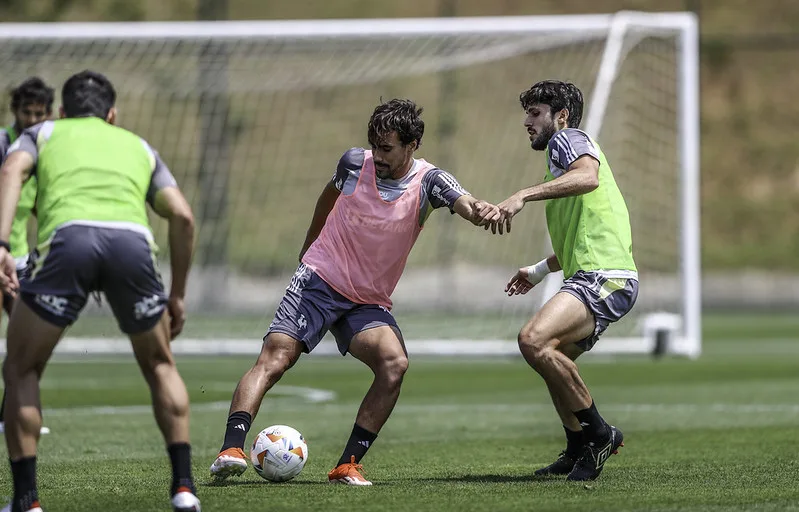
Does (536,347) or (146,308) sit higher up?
(146,308)

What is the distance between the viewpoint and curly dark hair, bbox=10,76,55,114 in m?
11.0

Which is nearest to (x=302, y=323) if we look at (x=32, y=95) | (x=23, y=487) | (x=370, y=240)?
(x=370, y=240)

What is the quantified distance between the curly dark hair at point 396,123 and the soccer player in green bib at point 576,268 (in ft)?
2.43

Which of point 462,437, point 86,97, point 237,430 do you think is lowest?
point 462,437

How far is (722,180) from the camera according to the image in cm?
4725

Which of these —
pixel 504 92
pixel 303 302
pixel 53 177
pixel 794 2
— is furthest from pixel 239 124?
pixel 794 2

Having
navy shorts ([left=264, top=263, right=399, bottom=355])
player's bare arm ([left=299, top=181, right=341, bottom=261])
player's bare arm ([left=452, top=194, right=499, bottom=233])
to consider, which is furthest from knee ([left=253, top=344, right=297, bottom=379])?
player's bare arm ([left=452, top=194, right=499, bottom=233])

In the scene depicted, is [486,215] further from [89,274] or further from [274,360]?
[89,274]

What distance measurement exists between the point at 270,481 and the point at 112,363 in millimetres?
13078

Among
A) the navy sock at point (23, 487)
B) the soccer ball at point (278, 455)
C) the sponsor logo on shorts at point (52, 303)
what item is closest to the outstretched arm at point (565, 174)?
the soccer ball at point (278, 455)

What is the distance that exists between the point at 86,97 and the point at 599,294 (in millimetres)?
3249

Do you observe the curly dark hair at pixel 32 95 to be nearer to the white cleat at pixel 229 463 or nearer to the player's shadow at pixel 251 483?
the player's shadow at pixel 251 483

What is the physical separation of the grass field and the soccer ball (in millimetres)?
129

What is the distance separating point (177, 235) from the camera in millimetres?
6332
